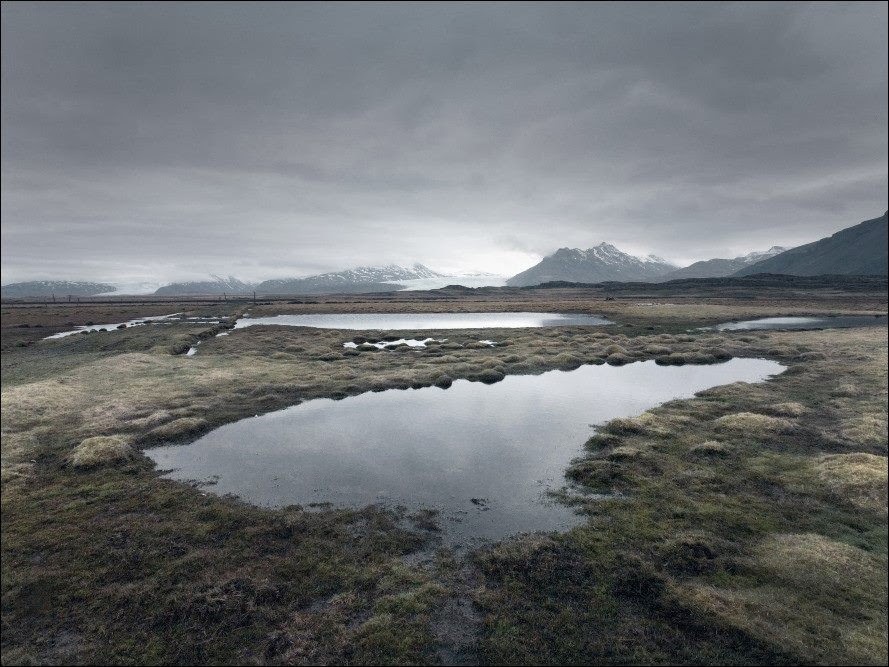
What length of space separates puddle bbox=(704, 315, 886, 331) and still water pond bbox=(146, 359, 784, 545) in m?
61.1

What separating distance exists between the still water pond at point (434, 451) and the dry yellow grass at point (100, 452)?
2048mm

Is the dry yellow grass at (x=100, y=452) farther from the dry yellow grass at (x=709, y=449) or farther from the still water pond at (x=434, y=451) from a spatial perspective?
the dry yellow grass at (x=709, y=449)

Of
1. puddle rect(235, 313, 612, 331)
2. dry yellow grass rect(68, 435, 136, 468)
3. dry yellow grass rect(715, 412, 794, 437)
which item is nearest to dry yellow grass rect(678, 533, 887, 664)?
dry yellow grass rect(715, 412, 794, 437)

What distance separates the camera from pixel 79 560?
15000 millimetres

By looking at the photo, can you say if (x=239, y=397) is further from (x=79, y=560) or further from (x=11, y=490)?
(x=79, y=560)

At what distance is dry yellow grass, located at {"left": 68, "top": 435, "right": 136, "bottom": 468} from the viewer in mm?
23062

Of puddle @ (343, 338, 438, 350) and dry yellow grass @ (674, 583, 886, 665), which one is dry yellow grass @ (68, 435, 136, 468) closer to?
dry yellow grass @ (674, 583, 886, 665)

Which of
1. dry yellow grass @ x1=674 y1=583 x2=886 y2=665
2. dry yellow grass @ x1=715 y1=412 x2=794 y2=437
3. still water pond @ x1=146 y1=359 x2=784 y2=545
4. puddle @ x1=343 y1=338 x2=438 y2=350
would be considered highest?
puddle @ x1=343 y1=338 x2=438 y2=350

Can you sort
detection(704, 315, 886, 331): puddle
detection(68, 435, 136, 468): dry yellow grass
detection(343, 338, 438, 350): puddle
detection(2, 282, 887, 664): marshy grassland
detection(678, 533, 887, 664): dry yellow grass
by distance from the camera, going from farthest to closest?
detection(704, 315, 886, 331): puddle, detection(343, 338, 438, 350): puddle, detection(68, 435, 136, 468): dry yellow grass, detection(2, 282, 887, 664): marshy grassland, detection(678, 533, 887, 664): dry yellow grass

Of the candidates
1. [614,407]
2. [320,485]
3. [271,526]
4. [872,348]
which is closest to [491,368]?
[614,407]

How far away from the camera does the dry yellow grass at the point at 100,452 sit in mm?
23062

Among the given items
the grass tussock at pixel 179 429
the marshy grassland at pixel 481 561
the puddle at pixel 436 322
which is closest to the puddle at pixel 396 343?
the puddle at pixel 436 322

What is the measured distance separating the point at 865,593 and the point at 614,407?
22.8 metres

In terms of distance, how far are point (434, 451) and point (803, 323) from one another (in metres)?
115
